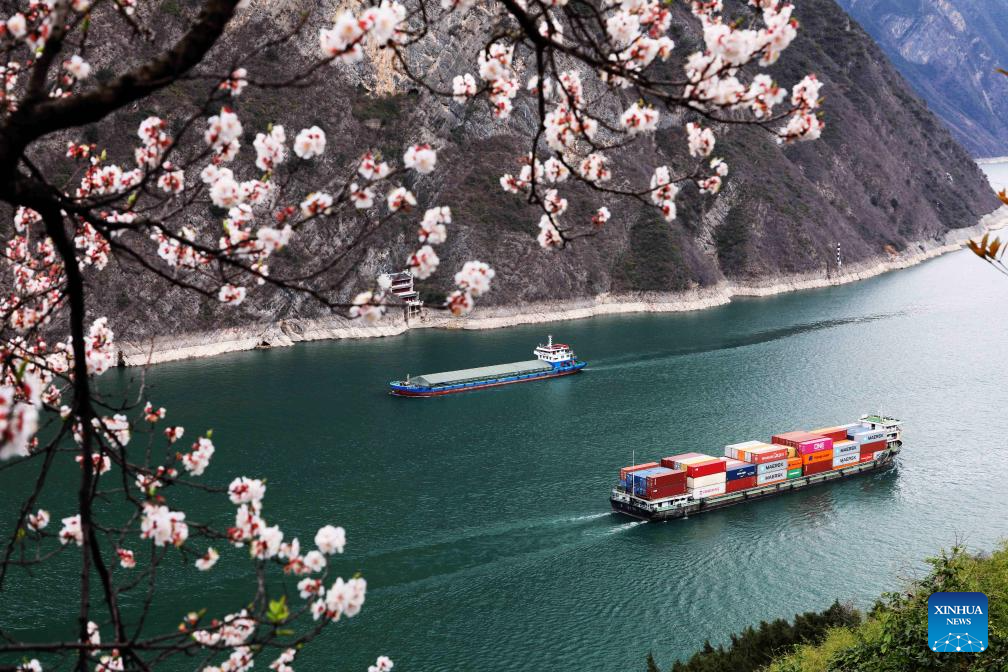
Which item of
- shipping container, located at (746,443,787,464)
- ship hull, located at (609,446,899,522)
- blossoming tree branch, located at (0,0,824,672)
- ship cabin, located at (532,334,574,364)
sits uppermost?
blossoming tree branch, located at (0,0,824,672)

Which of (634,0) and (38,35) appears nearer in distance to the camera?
(38,35)

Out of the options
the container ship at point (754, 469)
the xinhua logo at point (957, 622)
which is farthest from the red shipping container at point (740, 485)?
the xinhua logo at point (957, 622)

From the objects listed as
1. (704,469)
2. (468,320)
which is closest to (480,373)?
(468,320)

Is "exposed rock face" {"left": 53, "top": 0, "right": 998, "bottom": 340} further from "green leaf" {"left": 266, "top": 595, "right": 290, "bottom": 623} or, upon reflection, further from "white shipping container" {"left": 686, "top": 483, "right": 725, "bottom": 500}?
"green leaf" {"left": 266, "top": 595, "right": 290, "bottom": 623}

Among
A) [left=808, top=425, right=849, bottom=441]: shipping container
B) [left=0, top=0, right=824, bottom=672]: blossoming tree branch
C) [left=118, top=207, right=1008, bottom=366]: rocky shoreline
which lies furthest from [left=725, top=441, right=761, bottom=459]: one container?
[left=0, top=0, right=824, bottom=672]: blossoming tree branch

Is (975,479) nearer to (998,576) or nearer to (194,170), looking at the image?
(998,576)

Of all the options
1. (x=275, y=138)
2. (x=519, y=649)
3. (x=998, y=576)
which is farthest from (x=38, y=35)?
(x=519, y=649)
